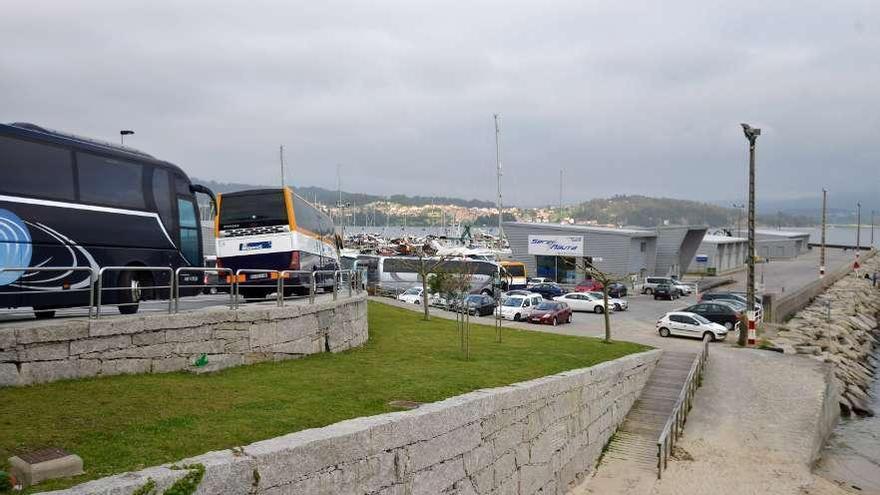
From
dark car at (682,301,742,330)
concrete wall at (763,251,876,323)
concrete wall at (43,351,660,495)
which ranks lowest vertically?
concrete wall at (763,251,876,323)

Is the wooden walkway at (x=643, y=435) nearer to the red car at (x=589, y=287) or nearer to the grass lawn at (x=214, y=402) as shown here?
the grass lawn at (x=214, y=402)

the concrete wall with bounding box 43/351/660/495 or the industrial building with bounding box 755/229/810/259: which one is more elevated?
the concrete wall with bounding box 43/351/660/495

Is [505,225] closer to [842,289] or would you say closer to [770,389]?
[842,289]

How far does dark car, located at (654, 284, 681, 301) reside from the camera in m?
49.9

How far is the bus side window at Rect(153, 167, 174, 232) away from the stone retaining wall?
14.4 feet

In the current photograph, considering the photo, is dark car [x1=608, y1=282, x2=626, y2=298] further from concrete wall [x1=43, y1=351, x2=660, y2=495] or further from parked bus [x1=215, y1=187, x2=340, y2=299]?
concrete wall [x1=43, y1=351, x2=660, y2=495]

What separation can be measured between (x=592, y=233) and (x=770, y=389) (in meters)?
40.0

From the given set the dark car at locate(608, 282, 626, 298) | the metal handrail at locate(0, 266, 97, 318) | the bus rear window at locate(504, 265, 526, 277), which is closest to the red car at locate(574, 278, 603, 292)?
the dark car at locate(608, 282, 626, 298)

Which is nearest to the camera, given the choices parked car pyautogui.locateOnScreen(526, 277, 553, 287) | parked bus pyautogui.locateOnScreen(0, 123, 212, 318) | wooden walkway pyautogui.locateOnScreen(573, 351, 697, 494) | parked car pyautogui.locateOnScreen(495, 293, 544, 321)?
parked bus pyautogui.locateOnScreen(0, 123, 212, 318)

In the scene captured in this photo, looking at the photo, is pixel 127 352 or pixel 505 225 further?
pixel 505 225

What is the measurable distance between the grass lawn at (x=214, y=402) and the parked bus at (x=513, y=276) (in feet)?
118

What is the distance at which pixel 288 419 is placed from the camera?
7.68 m

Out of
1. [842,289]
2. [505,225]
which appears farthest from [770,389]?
[842,289]

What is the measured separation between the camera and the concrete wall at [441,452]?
19.3 feet
